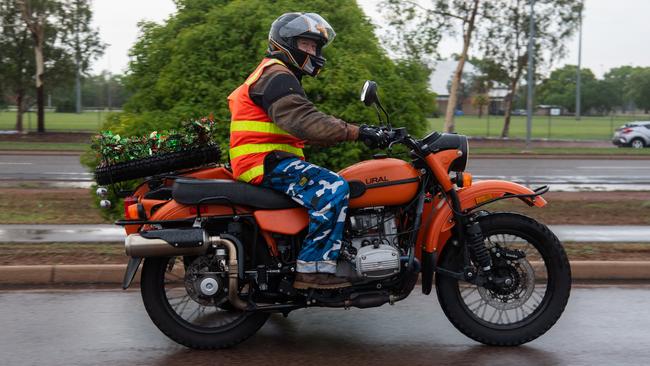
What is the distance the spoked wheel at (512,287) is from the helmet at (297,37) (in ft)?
4.84

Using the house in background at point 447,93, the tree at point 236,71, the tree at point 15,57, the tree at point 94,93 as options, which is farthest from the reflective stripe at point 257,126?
the house in background at point 447,93

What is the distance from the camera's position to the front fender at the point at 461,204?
5.21 meters

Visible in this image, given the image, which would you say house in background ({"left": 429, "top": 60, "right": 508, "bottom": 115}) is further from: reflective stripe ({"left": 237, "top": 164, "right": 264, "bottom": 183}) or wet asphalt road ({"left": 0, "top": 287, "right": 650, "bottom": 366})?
reflective stripe ({"left": 237, "top": 164, "right": 264, "bottom": 183})

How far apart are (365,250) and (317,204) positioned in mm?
416

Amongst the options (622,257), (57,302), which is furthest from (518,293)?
(57,302)

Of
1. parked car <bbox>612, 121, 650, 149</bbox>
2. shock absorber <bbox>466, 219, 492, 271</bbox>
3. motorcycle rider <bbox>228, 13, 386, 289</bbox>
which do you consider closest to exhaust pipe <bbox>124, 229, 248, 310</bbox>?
motorcycle rider <bbox>228, 13, 386, 289</bbox>

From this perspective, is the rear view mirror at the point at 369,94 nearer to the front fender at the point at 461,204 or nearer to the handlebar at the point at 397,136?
the handlebar at the point at 397,136

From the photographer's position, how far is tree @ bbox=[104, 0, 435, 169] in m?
8.75

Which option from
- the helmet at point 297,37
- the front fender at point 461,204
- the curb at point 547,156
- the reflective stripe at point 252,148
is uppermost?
the helmet at point 297,37

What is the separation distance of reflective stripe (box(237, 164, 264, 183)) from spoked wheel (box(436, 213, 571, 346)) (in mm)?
1289

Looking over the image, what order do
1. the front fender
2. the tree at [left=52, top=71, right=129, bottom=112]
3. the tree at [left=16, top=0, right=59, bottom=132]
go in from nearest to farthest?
the front fender
the tree at [left=16, top=0, right=59, bottom=132]
the tree at [left=52, top=71, right=129, bottom=112]

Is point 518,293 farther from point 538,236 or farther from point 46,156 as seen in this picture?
point 46,156

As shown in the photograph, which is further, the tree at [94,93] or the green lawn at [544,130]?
the green lawn at [544,130]

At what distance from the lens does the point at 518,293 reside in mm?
→ 5297
